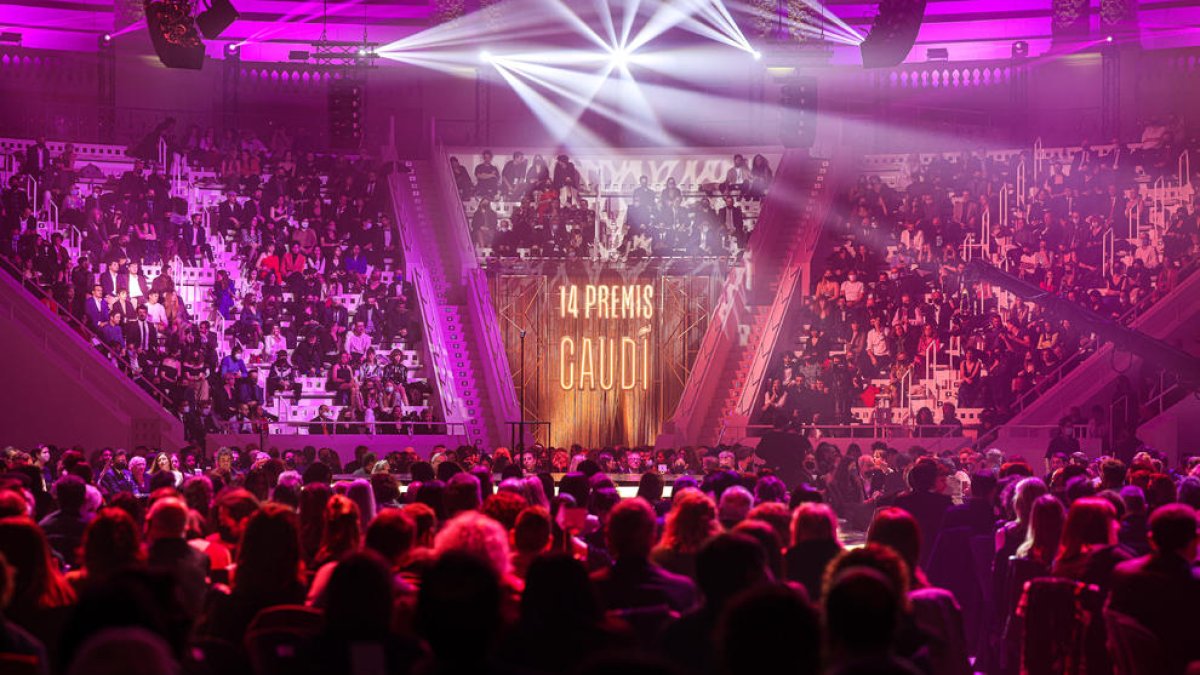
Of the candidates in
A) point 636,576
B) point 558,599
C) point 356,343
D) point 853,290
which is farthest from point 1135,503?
point 356,343

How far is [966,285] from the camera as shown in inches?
1022

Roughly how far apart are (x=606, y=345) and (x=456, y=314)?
3023 millimetres

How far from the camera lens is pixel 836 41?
33000 millimetres

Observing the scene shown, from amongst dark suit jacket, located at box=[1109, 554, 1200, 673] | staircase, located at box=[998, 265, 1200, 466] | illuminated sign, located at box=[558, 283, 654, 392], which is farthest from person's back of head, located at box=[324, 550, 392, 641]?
illuminated sign, located at box=[558, 283, 654, 392]

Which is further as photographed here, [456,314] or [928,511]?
[456,314]

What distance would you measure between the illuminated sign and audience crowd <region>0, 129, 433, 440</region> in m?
3.11

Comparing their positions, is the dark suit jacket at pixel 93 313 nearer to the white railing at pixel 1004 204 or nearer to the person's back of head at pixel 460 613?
the white railing at pixel 1004 204

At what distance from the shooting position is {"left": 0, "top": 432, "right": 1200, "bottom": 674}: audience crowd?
380cm

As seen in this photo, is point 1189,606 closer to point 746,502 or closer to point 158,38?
point 746,502

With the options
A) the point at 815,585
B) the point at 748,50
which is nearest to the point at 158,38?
the point at 748,50

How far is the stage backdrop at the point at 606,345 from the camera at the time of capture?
92.1 ft

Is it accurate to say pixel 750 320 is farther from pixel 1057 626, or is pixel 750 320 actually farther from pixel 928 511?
pixel 1057 626

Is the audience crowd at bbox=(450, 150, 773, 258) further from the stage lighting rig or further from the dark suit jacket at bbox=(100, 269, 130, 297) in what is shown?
the dark suit jacket at bbox=(100, 269, 130, 297)

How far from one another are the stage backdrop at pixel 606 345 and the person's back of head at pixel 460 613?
24.2 metres
